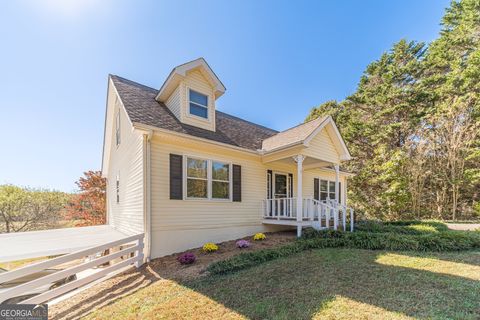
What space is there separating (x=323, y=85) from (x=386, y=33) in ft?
20.3

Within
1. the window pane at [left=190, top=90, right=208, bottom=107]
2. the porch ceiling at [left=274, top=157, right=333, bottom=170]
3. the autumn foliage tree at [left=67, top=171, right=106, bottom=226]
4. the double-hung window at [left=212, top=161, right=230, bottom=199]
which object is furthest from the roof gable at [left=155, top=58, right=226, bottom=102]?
the autumn foliage tree at [left=67, top=171, right=106, bottom=226]

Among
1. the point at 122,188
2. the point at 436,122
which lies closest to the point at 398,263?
the point at 122,188

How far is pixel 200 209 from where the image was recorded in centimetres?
765

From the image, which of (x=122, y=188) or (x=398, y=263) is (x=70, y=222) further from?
(x=398, y=263)

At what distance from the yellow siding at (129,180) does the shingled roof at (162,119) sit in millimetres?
698

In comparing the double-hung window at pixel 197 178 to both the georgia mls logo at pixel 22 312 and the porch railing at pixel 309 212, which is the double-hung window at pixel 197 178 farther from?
the georgia mls logo at pixel 22 312

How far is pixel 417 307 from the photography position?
3.37 m

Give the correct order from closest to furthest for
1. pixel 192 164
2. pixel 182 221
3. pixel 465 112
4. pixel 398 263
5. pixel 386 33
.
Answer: pixel 398 263 < pixel 182 221 < pixel 192 164 < pixel 465 112 < pixel 386 33

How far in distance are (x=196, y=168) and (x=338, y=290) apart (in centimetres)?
546

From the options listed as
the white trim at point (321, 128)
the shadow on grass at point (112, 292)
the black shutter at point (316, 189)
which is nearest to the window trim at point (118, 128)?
the shadow on grass at point (112, 292)

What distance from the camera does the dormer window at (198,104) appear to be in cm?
855

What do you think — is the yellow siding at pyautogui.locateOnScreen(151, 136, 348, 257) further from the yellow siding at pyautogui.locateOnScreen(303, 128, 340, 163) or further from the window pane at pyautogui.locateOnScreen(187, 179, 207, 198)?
the yellow siding at pyautogui.locateOnScreen(303, 128, 340, 163)

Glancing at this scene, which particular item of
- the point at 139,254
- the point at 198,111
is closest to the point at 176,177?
the point at 139,254

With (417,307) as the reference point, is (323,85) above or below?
above
